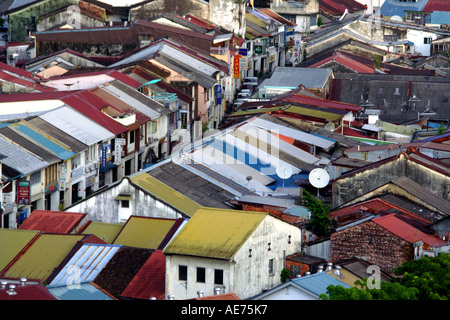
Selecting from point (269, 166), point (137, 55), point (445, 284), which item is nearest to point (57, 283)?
point (445, 284)

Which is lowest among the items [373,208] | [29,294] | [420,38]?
[420,38]

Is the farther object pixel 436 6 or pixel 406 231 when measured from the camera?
pixel 436 6

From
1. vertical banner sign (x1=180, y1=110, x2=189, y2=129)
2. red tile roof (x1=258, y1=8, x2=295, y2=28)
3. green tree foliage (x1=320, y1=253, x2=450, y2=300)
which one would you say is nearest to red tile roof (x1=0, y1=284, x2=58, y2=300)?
green tree foliage (x1=320, y1=253, x2=450, y2=300)

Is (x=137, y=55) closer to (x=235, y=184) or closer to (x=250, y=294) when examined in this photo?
(x=235, y=184)

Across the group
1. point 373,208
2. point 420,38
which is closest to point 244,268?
point 373,208

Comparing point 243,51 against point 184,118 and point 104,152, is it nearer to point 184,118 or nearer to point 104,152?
point 184,118

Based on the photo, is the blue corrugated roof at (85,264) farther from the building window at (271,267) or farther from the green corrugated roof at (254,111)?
the green corrugated roof at (254,111)

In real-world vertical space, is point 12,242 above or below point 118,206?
above

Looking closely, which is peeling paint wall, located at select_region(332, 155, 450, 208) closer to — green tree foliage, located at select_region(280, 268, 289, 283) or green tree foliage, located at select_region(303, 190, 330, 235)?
green tree foliage, located at select_region(303, 190, 330, 235)
